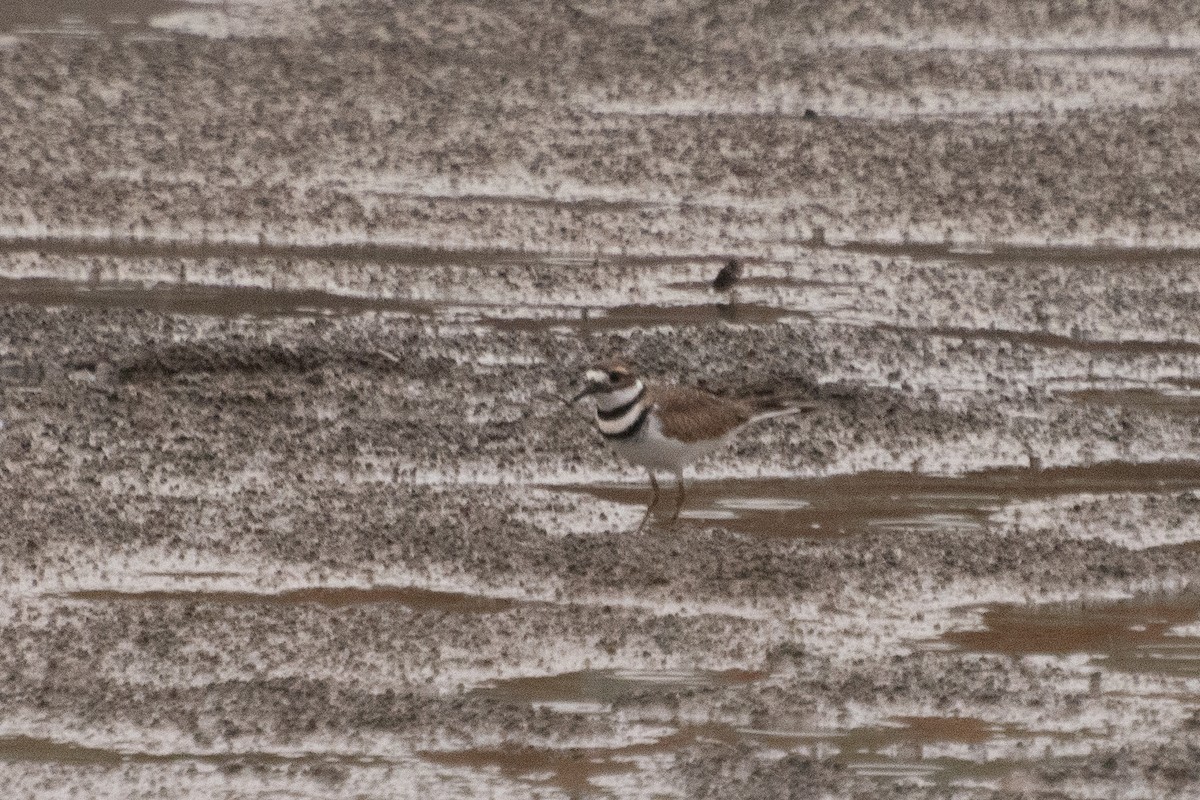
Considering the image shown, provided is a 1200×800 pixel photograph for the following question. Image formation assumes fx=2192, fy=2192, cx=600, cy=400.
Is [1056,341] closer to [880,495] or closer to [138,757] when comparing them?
[880,495]

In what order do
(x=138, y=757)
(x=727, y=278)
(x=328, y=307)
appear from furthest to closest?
1. (x=727, y=278)
2. (x=328, y=307)
3. (x=138, y=757)

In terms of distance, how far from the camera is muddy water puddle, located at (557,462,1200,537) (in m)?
9.20

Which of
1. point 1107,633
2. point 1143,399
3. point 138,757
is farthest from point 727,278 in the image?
point 138,757

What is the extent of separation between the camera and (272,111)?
47.7 ft

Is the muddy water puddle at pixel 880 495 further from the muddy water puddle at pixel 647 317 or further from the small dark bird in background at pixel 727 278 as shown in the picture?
the small dark bird in background at pixel 727 278

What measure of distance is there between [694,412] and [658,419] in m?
0.23

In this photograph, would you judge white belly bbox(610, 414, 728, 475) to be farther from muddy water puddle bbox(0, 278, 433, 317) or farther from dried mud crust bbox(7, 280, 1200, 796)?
muddy water puddle bbox(0, 278, 433, 317)

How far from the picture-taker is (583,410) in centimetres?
1036

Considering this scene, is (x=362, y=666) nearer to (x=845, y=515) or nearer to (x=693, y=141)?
(x=845, y=515)

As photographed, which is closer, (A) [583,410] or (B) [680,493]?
(B) [680,493]

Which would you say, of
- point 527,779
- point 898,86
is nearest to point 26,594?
point 527,779

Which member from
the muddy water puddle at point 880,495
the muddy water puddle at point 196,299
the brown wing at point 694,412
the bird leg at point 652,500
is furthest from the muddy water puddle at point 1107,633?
the muddy water puddle at point 196,299

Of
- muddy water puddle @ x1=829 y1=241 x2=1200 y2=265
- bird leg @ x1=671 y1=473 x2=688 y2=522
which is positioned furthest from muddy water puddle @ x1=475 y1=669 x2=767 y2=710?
muddy water puddle @ x1=829 y1=241 x2=1200 y2=265

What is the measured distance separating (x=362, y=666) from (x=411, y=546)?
1177 millimetres
